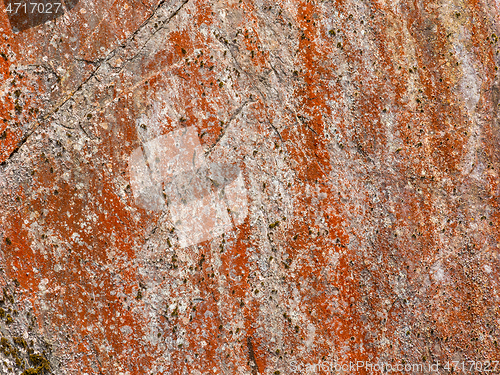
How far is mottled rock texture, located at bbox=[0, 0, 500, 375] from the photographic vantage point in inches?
331

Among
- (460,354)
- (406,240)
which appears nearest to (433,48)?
(406,240)

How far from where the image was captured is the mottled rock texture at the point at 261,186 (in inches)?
331

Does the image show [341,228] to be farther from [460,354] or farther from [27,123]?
[27,123]

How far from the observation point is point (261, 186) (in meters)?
8.92

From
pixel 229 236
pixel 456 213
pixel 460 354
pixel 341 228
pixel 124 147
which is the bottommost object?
pixel 460 354

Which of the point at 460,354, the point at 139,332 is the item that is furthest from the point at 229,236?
the point at 460,354

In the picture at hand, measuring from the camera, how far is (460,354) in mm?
9164

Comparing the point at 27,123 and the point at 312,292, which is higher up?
the point at 27,123

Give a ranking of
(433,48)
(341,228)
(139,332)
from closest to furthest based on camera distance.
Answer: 1. (139,332)
2. (341,228)
3. (433,48)

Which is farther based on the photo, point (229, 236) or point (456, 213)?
point (456, 213)

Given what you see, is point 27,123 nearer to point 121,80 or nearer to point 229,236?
point 121,80

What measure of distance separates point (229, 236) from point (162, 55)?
16.4ft

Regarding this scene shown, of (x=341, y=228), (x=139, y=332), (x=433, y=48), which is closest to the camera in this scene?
(x=139, y=332)

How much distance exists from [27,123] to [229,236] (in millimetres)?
5782
